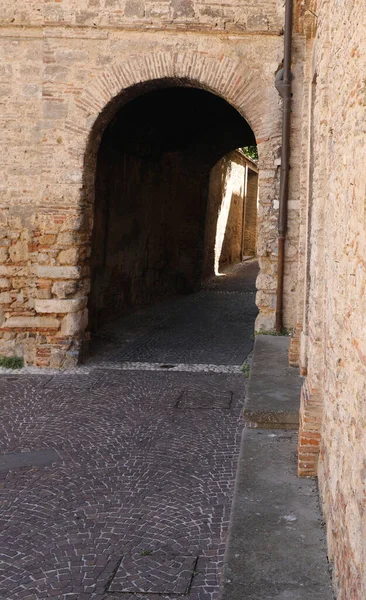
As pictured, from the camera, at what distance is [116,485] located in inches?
174

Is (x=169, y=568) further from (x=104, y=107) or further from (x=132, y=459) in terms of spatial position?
(x=104, y=107)

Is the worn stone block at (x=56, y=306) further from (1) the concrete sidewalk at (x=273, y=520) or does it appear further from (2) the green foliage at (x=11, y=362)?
(1) the concrete sidewalk at (x=273, y=520)

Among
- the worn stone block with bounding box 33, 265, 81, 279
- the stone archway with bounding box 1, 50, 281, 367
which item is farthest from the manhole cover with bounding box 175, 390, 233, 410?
the worn stone block with bounding box 33, 265, 81, 279

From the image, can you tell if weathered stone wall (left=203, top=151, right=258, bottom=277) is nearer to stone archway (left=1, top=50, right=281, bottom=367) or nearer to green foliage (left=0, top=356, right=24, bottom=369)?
stone archway (left=1, top=50, right=281, bottom=367)

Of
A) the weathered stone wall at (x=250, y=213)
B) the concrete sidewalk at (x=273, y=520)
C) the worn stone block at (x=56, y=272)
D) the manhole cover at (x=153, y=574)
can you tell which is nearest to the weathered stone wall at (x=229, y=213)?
the weathered stone wall at (x=250, y=213)

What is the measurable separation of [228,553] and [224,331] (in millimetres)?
7332

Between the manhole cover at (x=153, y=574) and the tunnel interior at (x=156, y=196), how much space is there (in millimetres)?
6327

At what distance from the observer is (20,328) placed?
26.3ft

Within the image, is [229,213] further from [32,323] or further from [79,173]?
[32,323]

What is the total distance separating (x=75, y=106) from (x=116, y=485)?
489 centimetres

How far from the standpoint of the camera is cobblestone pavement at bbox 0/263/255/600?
10.7 feet

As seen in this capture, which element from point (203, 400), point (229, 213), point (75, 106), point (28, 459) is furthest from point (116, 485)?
point (229, 213)

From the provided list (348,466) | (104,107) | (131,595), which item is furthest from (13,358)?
(348,466)

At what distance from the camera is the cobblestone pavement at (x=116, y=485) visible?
129 inches
